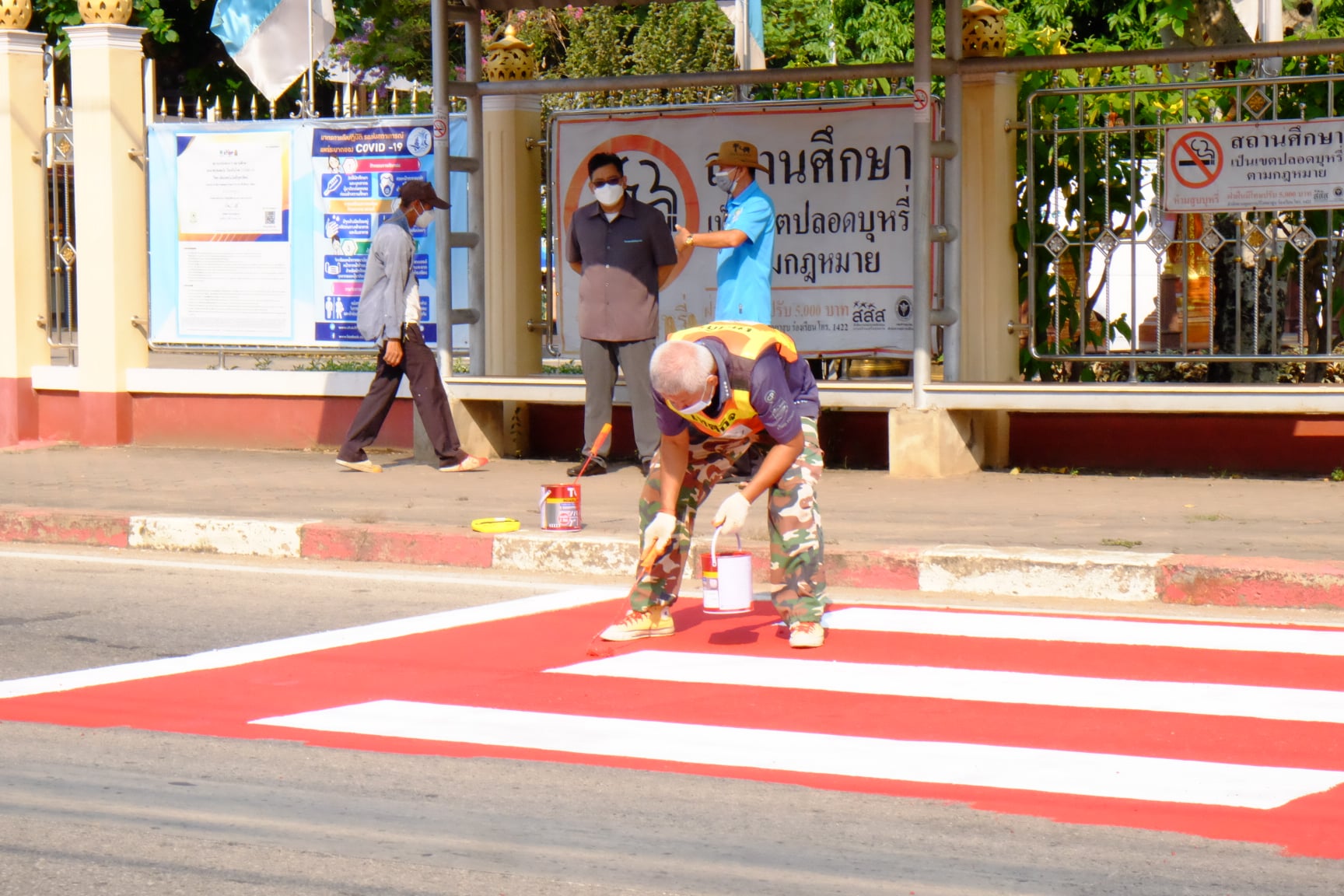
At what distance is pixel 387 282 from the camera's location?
11.6 m

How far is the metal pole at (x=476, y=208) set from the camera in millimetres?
12445

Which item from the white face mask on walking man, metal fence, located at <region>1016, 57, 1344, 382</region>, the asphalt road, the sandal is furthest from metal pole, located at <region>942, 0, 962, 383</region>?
the asphalt road

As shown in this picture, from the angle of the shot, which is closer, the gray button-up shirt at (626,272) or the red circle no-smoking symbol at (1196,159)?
the red circle no-smoking symbol at (1196,159)

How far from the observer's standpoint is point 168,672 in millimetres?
6688

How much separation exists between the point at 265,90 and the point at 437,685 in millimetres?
9852

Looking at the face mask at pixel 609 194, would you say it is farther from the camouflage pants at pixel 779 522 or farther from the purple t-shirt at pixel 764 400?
the purple t-shirt at pixel 764 400

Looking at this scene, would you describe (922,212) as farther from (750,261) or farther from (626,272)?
(626,272)

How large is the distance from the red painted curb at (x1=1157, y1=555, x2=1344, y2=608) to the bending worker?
1838 millimetres

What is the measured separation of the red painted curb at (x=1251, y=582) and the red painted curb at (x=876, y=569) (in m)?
1.12

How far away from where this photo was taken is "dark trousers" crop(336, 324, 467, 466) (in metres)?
11.7

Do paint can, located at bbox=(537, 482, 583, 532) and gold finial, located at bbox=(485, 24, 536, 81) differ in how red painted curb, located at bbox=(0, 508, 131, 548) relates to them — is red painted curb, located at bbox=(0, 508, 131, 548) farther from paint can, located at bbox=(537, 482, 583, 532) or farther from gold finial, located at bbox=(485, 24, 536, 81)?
gold finial, located at bbox=(485, 24, 536, 81)

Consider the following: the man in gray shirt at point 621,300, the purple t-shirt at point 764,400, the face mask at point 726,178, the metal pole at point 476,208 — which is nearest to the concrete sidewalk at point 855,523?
the man in gray shirt at point 621,300

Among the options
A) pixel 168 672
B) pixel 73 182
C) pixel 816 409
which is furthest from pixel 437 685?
pixel 73 182

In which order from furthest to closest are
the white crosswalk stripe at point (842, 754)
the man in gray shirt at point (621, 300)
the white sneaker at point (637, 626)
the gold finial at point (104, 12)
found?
the gold finial at point (104, 12) → the man in gray shirt at point (621, 300) → the white sneaker at point (637, 626) → the white crosswalk stripe at point (842, 754)
